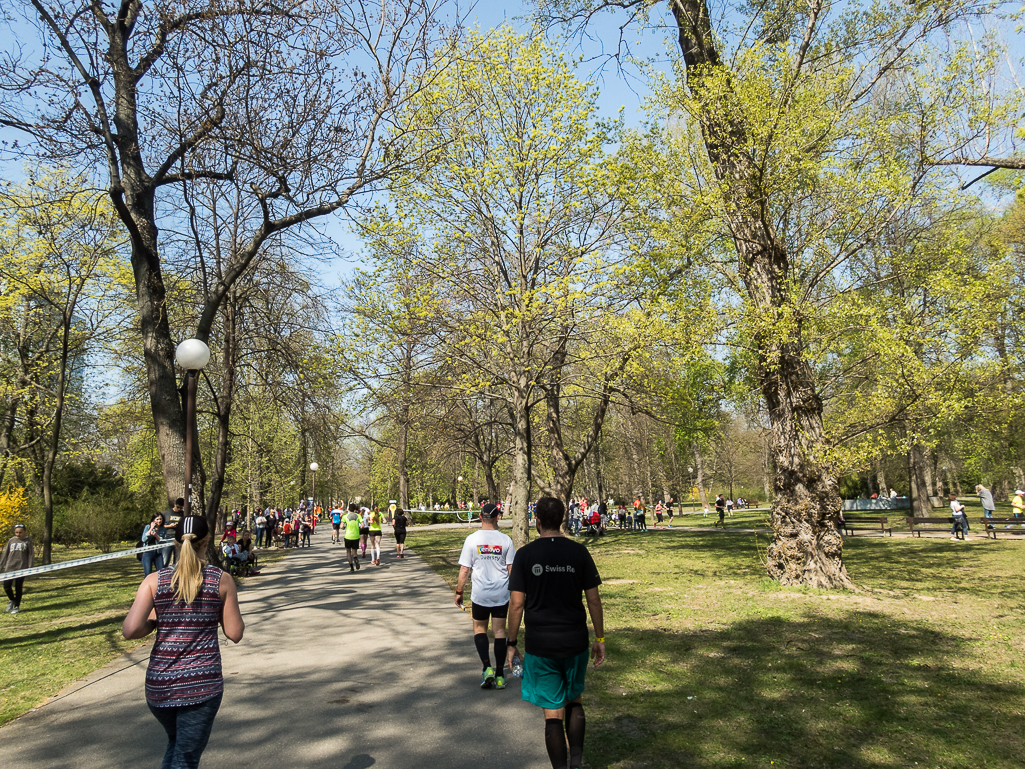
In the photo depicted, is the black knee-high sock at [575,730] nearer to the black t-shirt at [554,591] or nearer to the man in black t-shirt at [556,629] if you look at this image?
the man in black t-shirt at [556,629]

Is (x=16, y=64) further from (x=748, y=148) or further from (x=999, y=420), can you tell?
(x=999, y=420)

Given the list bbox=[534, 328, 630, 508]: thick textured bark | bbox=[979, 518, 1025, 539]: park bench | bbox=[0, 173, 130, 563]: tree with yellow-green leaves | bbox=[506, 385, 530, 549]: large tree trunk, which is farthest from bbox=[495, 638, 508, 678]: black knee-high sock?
bbox=[979, 518, 1025, 539]: park bench

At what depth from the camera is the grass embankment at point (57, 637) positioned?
6.88 meters

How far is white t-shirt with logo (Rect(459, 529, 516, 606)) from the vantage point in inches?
249

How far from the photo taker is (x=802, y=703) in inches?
221

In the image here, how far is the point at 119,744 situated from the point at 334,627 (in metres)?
4.66

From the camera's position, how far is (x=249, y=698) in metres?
6.10

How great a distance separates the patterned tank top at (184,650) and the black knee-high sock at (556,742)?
6.20ft

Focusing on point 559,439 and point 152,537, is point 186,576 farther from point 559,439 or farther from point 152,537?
point 559,439

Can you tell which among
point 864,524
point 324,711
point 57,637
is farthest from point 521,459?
point 864,524

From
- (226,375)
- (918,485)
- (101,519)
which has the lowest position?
(101,519)

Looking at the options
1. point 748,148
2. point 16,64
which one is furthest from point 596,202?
point 16,64

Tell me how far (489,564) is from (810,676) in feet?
10.8

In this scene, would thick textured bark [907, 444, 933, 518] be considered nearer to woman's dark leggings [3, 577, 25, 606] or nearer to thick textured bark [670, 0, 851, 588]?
thick textured bark [670, 0, 851, 588]
